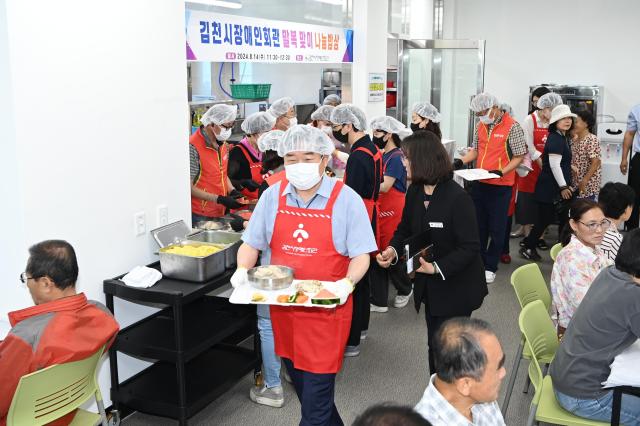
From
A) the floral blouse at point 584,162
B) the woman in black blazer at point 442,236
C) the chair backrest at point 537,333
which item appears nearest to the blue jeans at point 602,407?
the chair backrest at point 537,333

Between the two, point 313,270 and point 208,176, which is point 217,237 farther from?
point 313,270

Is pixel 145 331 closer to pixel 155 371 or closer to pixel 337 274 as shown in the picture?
pixel 155 371

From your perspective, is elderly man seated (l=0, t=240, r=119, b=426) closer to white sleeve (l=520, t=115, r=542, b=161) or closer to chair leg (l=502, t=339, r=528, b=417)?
chair leg (l=502, t=339, r=528, b=417)

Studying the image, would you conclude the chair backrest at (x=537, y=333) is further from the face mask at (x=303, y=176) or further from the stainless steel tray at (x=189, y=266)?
the stainless steel tray at (x=189, y=266)

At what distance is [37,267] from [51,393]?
0.47m

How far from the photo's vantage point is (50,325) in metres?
2.54


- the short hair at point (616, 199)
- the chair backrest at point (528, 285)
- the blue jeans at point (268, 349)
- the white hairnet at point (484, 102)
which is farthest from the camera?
the white hairnet at point (484, 102)

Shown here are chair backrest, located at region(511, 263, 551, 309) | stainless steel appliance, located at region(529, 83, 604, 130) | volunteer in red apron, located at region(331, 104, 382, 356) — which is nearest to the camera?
chair backrest, located at region(511, 263, 551, 309)

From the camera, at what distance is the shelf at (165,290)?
10.7 ft

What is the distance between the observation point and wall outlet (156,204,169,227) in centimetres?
378

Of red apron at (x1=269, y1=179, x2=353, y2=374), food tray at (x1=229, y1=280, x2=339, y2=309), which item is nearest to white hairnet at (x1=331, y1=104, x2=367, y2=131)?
red apron at (x1=269, y1=179, x2=353, y2=374)

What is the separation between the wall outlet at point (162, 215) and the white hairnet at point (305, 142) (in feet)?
3.20

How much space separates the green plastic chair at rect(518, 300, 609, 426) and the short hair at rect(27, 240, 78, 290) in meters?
1.88

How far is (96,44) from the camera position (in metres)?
3.21
